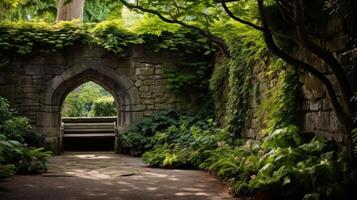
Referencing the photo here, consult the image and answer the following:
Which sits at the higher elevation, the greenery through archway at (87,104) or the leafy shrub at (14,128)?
the greenery through archway at (87,104)

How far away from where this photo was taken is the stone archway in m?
10.4

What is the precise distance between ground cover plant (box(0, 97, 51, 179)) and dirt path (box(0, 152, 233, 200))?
0.65 ft

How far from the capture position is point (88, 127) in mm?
13508

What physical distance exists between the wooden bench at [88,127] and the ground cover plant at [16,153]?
3402mm

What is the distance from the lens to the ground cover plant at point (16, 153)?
19.8 feet

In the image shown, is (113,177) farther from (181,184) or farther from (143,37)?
(143,37)

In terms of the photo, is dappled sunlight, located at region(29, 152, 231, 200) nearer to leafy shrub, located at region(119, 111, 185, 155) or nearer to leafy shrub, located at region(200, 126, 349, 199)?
leafy shrub, located at region(200, 126, 349, 199)

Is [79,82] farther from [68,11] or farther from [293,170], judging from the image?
[293,170]

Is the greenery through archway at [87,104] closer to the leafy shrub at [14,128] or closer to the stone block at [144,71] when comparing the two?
the stone block at [144,71]

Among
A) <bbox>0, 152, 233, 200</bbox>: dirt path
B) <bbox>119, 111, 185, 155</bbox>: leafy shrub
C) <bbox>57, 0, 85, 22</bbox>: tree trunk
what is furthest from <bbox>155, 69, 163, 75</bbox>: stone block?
<bbox>57, 0, 85, 22</bbox>: tree trunk

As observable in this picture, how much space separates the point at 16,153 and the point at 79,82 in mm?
4544

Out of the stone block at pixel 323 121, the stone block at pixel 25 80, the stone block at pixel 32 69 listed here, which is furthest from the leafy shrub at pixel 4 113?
the stone block at pixel 323 121

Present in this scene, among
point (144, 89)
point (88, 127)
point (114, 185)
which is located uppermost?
point (144, 89)

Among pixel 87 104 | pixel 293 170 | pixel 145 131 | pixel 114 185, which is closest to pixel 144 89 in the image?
pixel 145 131
